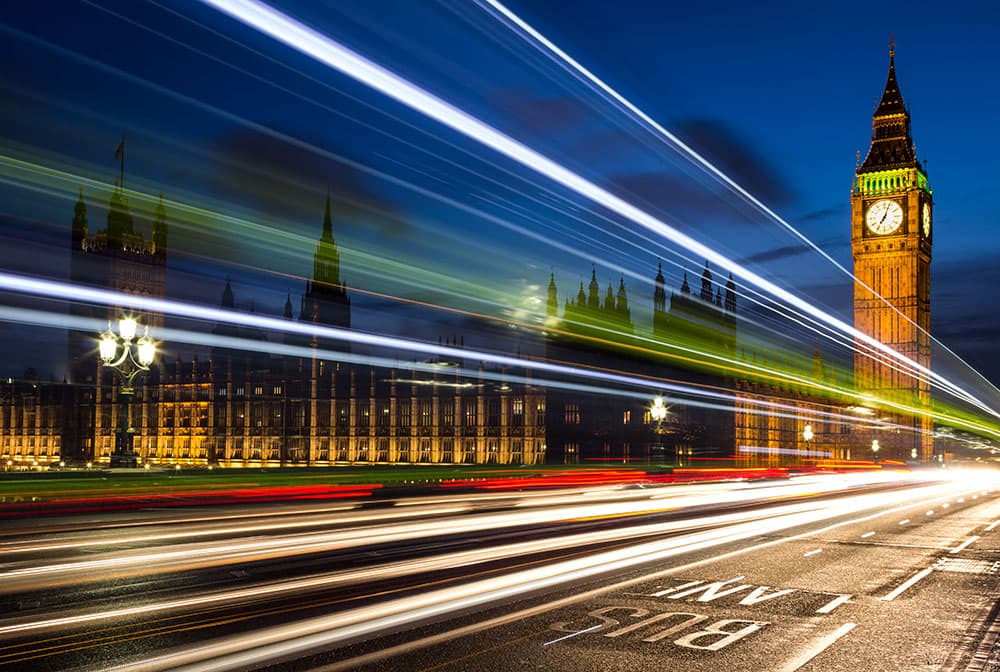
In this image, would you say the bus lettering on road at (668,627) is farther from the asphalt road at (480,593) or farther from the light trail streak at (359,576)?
the light trail streak at (359,576)

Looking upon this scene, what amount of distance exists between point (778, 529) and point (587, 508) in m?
6.13

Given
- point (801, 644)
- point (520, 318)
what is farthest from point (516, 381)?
point (801, 644)

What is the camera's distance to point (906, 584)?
14.8 metres

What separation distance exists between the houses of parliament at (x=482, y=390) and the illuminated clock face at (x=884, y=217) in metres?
0.17

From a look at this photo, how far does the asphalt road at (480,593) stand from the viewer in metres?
9.54

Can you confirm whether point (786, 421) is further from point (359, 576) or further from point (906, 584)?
point (359, 576)

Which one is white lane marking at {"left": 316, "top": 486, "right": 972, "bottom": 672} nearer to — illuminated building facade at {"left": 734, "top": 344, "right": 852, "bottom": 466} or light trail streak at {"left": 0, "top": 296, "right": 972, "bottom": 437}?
light trail streak at {"left": 0, "top": 296, "right": 972, "bottom": 437}

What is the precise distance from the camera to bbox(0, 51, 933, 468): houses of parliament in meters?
74.3

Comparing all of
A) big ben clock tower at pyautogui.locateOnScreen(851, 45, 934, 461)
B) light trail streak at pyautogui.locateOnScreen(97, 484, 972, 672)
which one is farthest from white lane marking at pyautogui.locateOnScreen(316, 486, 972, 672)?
big ben clock tower at pyautogui.locateOnScreen(851, 45, 934, 461)

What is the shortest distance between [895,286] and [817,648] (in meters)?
126

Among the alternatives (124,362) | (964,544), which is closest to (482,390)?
(124,362)

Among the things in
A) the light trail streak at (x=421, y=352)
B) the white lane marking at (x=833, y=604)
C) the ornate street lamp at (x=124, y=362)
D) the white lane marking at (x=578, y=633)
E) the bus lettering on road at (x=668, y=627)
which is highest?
the light trail streak at (x=421, y=352)

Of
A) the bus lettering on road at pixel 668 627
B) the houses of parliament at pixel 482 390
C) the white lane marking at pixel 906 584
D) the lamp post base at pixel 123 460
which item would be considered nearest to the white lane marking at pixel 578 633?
the bus lettering on road at pixel 668 627

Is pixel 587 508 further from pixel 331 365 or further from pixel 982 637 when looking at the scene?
pixel 331 365
